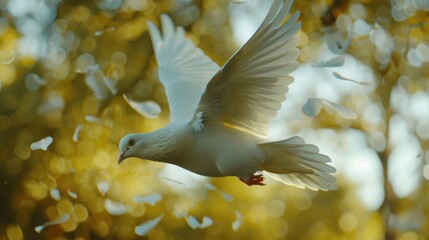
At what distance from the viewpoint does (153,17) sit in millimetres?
7109

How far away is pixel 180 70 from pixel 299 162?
133 centimetres

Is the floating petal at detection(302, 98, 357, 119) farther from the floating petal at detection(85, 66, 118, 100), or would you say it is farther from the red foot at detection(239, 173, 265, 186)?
the floating petal at detection(85, 66, 118, 100)

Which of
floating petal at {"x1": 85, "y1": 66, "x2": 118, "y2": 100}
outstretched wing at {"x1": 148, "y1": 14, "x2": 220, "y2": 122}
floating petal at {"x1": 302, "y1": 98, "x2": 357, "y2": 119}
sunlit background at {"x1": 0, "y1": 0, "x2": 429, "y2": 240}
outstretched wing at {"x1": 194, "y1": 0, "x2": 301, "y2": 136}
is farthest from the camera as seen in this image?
sunlit background at {"x1": 0, "y1": 0, "x2": 429, "y2": 240}

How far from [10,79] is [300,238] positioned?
5.32 meters

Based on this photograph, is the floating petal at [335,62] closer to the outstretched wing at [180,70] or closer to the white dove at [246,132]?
the white dove at [246,132]

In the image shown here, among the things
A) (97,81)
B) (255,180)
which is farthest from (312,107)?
(97,81)

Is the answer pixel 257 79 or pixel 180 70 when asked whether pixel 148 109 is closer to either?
pixel 180 70

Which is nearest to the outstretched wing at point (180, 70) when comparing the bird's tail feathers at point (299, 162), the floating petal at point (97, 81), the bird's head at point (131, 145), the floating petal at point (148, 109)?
the floating petal at point (148, 109)

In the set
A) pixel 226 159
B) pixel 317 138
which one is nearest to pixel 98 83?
pixel 226 159

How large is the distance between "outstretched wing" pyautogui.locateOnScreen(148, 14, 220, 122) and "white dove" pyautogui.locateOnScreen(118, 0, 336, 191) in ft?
0.85

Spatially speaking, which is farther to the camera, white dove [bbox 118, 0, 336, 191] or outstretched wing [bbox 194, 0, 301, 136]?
white dove [bbox 118, 0, 336, 191]

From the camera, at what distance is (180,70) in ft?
14.9

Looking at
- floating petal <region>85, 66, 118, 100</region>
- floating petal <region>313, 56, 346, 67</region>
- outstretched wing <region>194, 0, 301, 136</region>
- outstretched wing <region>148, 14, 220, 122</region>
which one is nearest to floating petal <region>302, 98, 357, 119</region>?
floating petal <region>313, 56, 346, 67</region>

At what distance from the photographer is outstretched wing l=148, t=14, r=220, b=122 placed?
4.12m
